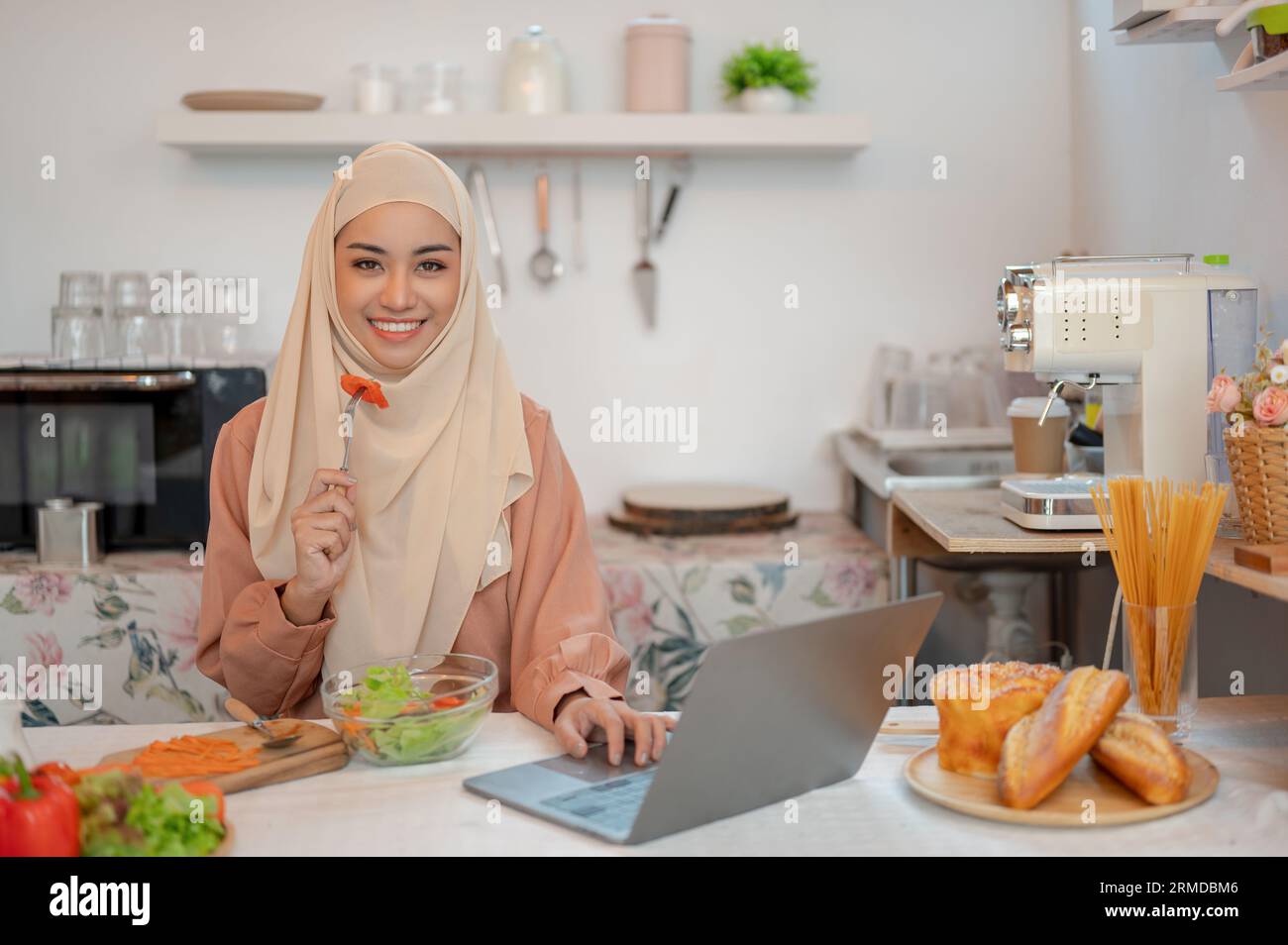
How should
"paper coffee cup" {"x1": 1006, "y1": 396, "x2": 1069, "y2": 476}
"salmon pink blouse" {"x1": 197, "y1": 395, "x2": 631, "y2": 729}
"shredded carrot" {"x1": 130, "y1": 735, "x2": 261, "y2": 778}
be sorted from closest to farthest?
1. "shredded carrot" {"x1": 130, "y1": 735, "x2": 261, "y2": 778}
2. "salmon pink blouse" {"x1": 197, "y1": 395, "x2": 631, "y2": 729}
3. "paper coffee cup" {"x1": 1006, "y1": 396, "x2": 1069, "y2": 476}

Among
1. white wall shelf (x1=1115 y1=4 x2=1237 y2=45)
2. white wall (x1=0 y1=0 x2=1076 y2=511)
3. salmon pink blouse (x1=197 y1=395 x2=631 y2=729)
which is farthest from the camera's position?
white wall (x1=0 y1=0 x2=1076 y2=511)

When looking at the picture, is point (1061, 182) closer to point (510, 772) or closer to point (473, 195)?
point (473, 195)

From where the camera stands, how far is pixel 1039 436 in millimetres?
2158

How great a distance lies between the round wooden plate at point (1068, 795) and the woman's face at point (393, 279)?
86cm

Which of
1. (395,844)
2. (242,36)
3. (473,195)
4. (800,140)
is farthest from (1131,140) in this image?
(395,844)

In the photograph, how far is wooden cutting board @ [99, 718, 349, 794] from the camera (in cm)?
111

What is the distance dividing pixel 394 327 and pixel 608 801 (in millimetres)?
798

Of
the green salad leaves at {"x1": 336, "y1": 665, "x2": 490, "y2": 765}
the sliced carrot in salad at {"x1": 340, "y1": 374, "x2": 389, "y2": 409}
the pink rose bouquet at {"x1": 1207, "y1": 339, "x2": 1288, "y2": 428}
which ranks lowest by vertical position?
the green salad leaves at {"x1": 336, "y1": 665, "x2": 490, "y2": 765}

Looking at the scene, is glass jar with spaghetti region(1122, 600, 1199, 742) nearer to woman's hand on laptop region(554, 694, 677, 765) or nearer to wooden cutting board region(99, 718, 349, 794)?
woman's hand on laptop region(554, 694, 677, 765)

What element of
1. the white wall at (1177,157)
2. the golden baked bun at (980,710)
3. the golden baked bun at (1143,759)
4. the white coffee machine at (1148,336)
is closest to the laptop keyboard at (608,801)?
the golden baked bun at (980,710)

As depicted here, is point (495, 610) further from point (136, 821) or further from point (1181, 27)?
point (1181, 27)

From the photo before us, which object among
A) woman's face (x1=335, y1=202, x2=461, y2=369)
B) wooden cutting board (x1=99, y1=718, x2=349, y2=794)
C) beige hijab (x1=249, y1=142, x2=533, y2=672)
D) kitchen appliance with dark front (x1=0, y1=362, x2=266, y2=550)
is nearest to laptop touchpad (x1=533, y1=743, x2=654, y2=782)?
wooden cutting board (x1=99, y1=718, x2=349, y2=794)

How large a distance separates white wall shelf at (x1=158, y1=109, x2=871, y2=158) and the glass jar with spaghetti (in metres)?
1.75

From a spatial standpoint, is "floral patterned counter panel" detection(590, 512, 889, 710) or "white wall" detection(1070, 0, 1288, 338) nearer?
"white wall" detection(1070, 0, 1288, 338)
